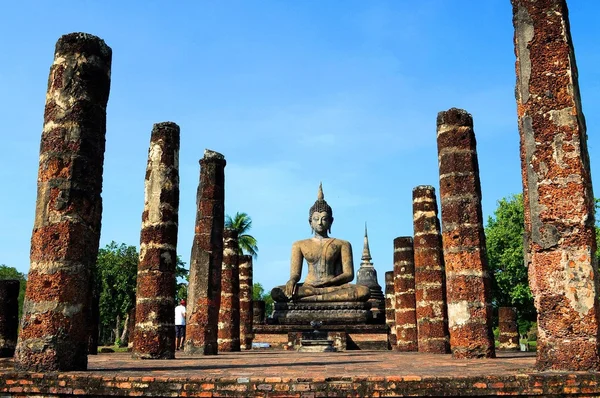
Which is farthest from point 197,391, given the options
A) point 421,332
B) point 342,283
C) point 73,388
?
point 342,283

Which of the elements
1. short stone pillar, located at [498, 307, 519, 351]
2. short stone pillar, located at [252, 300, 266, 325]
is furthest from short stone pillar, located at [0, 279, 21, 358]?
short stone pillar, located at [498, 307, 519, 351]

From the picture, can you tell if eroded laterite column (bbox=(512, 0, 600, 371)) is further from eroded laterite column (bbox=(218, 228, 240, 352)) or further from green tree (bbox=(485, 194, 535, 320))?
green tree (bbox=(485, 194, 535, 320))

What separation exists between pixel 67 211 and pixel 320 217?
561 inches

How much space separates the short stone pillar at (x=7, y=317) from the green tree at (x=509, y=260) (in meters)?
25.9

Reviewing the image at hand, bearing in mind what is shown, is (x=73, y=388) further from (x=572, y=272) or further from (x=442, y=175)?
(x=442, y=175)

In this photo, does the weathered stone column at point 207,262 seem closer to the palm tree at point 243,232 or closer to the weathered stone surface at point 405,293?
the weathered stone surface at point 405,293

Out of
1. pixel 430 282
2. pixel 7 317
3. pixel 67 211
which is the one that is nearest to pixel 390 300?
pixel 430 282

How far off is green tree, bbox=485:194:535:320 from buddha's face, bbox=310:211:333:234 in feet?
49.9

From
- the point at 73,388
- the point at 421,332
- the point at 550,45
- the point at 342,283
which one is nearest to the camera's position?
the point at 73,388

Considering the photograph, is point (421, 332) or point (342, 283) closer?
point (421, 332)

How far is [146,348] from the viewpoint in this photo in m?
10.9

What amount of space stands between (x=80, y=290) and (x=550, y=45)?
641cm

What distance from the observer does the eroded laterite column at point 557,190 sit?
693cm

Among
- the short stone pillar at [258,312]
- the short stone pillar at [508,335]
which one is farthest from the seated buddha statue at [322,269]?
the short stone pillar at [258,312]
